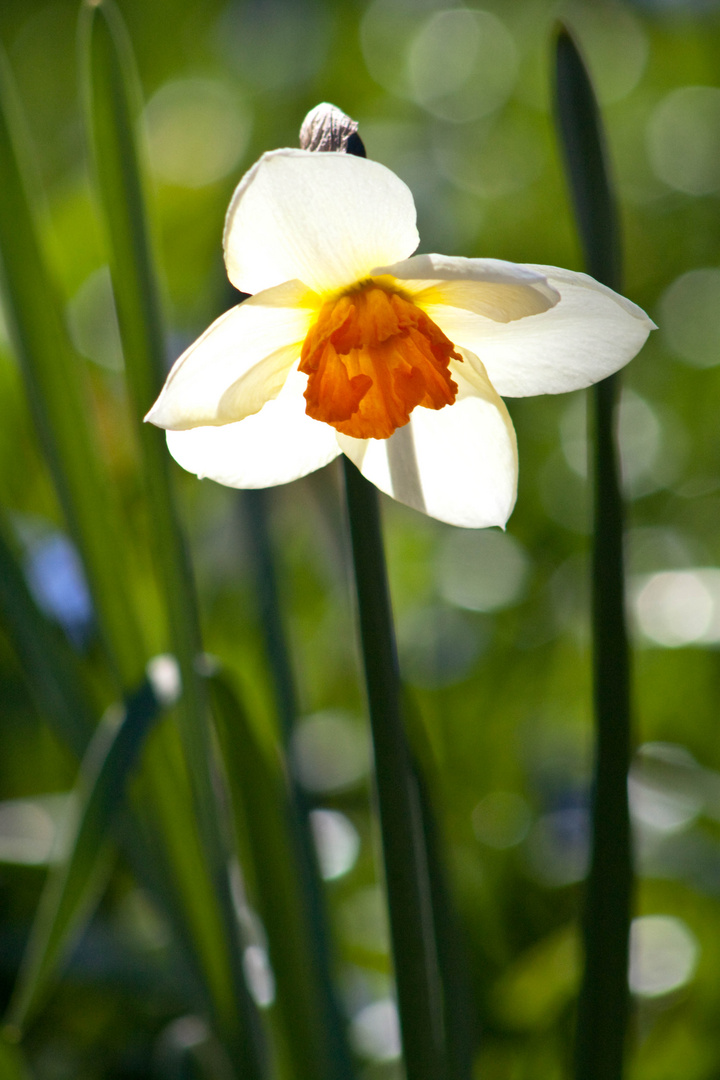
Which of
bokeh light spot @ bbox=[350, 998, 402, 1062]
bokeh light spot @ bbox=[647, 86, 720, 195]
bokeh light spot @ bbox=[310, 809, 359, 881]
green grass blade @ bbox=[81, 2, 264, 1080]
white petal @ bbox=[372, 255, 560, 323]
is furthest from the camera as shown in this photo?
bokeh light spot @ bbox=[647, 86, 720, 195]

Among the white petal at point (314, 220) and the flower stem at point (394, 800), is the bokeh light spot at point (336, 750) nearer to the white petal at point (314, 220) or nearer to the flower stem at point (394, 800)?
the flower stem at point (394, 800)

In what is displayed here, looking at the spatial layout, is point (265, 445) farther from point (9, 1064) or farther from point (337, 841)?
point (337, 841)

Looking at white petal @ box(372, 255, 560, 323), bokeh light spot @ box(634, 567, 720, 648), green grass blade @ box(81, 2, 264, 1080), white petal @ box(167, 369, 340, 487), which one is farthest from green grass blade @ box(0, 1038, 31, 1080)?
bokeh light spot @ box(634, 567, 720, 648)

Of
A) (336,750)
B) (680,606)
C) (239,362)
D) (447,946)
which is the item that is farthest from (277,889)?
(680,606)

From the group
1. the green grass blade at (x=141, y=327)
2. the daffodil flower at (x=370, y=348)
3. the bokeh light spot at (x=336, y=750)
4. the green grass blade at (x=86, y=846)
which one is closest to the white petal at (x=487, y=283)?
the daffodil flower at (x=370, y=348)

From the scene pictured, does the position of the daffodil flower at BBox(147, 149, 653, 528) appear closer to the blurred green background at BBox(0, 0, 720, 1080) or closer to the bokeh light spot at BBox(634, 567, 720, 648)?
the blurred green background at BBox(0, 0, 720, 1080)

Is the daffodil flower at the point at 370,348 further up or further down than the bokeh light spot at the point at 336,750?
further up
